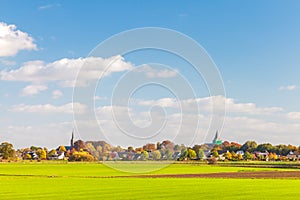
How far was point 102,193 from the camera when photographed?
39.1 meters

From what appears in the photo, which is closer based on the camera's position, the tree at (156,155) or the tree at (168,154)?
the tree at (168,154)

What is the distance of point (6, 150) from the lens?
192 meters

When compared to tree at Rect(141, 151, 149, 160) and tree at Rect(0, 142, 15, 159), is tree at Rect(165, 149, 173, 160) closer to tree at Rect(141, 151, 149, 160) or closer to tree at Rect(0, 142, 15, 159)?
tree at Rect(141, 151, 149, 160)

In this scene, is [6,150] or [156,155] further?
[6,150]

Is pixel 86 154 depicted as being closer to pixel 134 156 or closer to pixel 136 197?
pixel 134 156

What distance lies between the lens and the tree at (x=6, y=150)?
19162 cm

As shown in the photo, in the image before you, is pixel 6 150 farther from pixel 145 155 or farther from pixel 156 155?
pixel 156 155

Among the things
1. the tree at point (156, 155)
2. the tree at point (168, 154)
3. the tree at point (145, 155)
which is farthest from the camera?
the tree at point (145, 155)

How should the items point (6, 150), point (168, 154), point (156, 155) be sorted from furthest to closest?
1. point (6, 150)
2. point (156, 155)
3. point (168, 154)

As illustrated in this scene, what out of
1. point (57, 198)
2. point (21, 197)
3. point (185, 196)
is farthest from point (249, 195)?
point (21, 197)

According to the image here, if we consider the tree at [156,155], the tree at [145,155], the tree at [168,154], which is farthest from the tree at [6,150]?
the tree at [168,154]

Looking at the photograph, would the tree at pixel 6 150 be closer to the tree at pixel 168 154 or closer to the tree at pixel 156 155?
the tree at pixel 156 155

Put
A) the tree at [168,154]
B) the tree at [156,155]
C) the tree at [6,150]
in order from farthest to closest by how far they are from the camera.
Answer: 1. the tree at [6,150]
2. the tree at [156,155]
3. the tree at [168,154]

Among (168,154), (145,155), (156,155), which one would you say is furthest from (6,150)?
(168,154)
